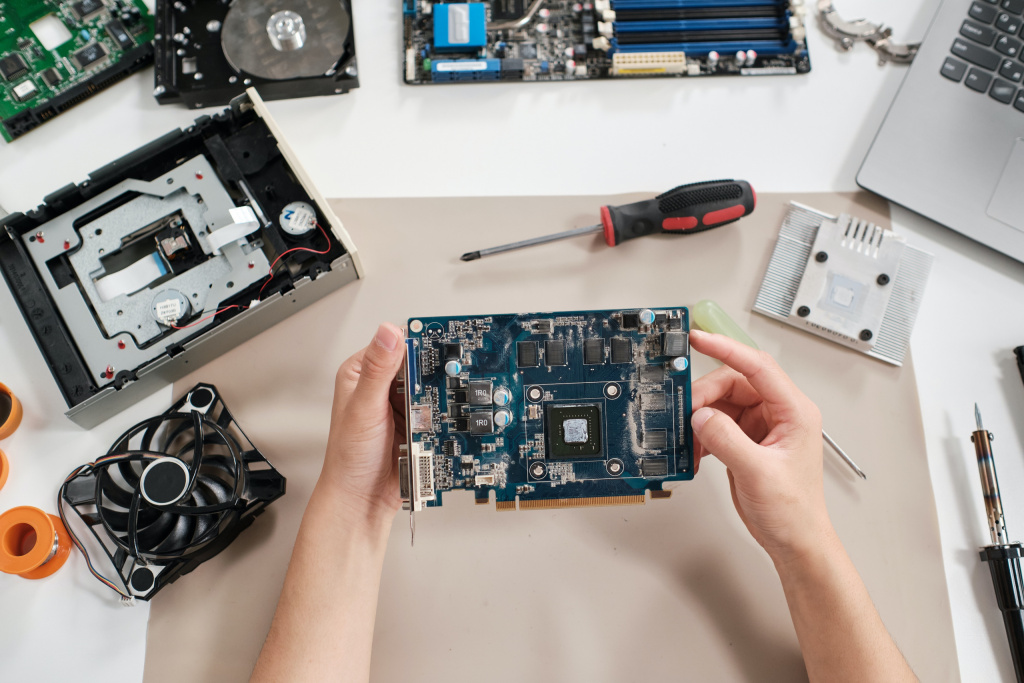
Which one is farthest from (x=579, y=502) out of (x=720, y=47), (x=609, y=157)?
(x=720, y=47)

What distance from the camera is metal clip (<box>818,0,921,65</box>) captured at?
2.64 meters

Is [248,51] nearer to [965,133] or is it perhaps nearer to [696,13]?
[696,13]

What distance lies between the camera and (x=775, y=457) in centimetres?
179

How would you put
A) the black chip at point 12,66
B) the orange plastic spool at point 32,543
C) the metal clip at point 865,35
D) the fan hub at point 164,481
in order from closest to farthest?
1. the fan hub at point 164,481
2. the orange plastic spool at point 32,543
3. the black chip at point 12,66
4. the metal clip at point 865,35

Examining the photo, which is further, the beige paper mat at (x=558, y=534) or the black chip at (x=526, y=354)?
the beige paper mat at (x=558, y=534)

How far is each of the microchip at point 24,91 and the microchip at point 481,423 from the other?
2176mm

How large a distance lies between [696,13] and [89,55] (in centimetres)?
240

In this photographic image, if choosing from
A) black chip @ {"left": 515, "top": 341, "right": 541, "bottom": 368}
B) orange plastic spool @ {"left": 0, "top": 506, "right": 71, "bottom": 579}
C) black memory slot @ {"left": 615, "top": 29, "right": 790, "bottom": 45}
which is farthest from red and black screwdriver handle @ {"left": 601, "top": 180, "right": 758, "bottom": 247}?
orange plastic spool @ {"left": 0, "top": 506, "right": 71, "bottom": 579}

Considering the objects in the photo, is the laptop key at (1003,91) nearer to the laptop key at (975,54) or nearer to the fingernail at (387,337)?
the laptop key at (975,54)

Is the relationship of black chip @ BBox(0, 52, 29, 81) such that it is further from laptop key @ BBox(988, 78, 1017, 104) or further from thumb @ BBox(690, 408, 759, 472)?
laptop key @ BBox(988, 78, 1017, 104)

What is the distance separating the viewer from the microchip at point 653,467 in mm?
1796

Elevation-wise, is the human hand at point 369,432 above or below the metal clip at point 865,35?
below

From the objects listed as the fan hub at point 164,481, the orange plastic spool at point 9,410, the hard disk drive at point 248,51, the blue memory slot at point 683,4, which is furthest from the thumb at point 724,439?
the orange plastic spool at point 9,410

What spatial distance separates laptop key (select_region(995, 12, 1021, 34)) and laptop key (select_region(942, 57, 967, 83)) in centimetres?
18
